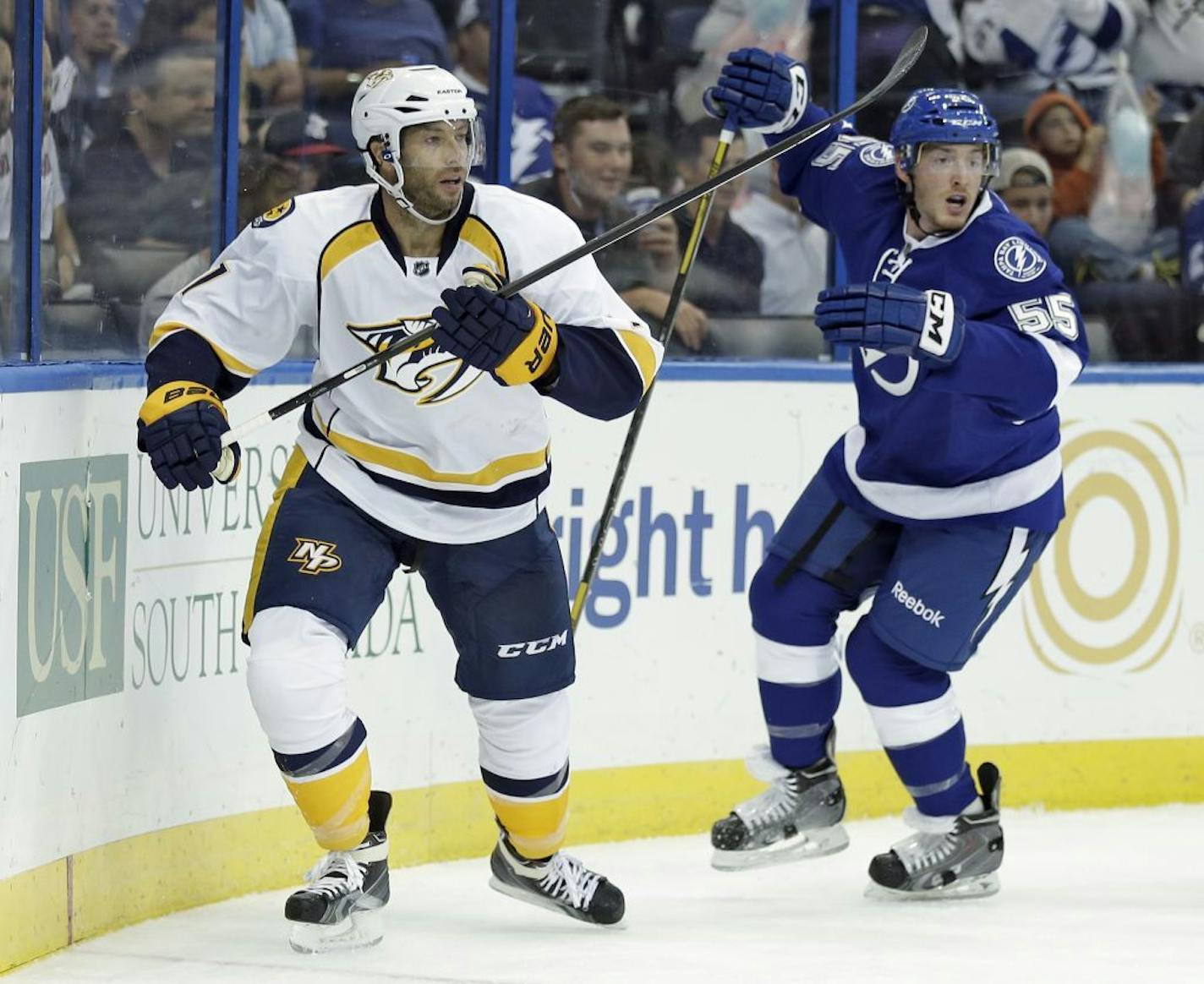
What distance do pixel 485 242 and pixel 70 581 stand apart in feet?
2.70

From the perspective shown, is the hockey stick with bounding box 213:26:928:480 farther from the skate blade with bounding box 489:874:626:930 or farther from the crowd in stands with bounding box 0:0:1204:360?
the skate blade with bounding box 489:874:626:930

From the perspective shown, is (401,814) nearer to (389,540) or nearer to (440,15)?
(389,540)

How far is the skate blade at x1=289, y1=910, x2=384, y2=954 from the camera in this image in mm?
3621

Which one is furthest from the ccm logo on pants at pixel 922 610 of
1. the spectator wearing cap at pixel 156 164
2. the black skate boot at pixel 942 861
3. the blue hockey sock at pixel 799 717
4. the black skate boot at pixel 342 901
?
the spectator wearing cap at pixel 156 164

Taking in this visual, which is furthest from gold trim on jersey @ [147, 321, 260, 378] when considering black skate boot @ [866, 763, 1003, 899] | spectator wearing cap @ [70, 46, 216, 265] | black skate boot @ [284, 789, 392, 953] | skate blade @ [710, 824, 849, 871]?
black skate boot @ [866, 763, 1003, 899]

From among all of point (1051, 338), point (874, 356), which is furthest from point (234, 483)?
point (1051, 338)

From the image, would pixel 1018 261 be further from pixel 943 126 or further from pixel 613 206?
pixel 613 206

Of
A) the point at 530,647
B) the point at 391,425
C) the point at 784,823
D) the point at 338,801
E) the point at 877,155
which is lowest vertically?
the point at 784,823

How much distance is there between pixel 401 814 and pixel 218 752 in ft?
1.53

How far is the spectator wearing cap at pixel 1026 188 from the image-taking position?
538cm

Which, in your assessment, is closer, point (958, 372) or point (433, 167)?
point (433, 167)

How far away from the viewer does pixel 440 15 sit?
4.80 meters

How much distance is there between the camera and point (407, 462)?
364 cm

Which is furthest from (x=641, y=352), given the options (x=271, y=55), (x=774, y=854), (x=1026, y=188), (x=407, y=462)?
(x=1026, y=188)
